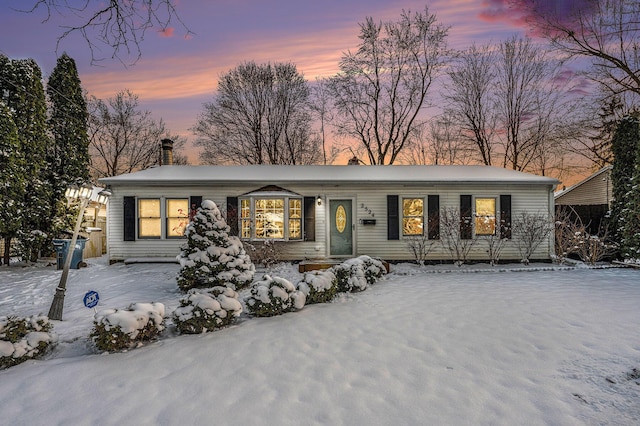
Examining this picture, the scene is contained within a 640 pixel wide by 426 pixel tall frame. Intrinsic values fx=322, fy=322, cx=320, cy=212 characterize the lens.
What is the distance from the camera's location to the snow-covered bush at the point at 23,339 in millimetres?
3615

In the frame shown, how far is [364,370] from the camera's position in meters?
3.44

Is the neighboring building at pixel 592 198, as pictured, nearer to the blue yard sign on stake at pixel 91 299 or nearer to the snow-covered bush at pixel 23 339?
the blue yard sign on stake at pixel 91 299

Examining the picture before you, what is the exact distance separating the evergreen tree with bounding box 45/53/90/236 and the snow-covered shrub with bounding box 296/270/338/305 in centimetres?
1054

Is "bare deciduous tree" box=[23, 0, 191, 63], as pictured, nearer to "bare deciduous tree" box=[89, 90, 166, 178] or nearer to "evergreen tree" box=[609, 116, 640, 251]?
"evergreen tree" box=[609, 116, 640, 251]

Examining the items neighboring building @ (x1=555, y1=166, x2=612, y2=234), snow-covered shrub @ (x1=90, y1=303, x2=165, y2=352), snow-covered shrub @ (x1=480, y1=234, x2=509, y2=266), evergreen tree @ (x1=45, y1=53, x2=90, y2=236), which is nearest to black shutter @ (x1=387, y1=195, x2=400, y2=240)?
snow-covered shrub @ (x1=480, y1=234, x2=509, y2=266)

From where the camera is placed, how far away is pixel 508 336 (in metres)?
4.32

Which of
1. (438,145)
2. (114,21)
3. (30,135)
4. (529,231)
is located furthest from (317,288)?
(438,145)

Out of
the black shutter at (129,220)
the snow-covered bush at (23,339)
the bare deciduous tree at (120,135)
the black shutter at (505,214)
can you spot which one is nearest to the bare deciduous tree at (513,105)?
the black shutter at (505,214)

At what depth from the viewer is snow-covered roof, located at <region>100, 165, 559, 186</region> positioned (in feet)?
34.2

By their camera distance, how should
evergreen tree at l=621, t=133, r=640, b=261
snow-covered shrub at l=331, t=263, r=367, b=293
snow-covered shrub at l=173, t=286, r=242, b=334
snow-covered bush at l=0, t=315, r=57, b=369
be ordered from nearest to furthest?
snow-covered bush at l=0, t=315, r=57, b=369 → snow-covered shrub at l=173, t=286, r=242, b=334 → snow-covered shrub at l=331, t=263, r=367, b=293 → evergreen tree at l=621, t=133, r=640, b=261

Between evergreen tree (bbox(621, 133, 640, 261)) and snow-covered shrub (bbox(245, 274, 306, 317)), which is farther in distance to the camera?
evergreen tree (bbox(621, 133, 640, 261))

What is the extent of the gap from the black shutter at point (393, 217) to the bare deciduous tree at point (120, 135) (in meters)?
21.2

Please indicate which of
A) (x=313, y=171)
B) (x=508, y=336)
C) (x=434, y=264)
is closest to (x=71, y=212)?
(x=313, y=171)

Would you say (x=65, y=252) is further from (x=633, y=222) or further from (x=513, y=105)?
(x=513, y=105)
